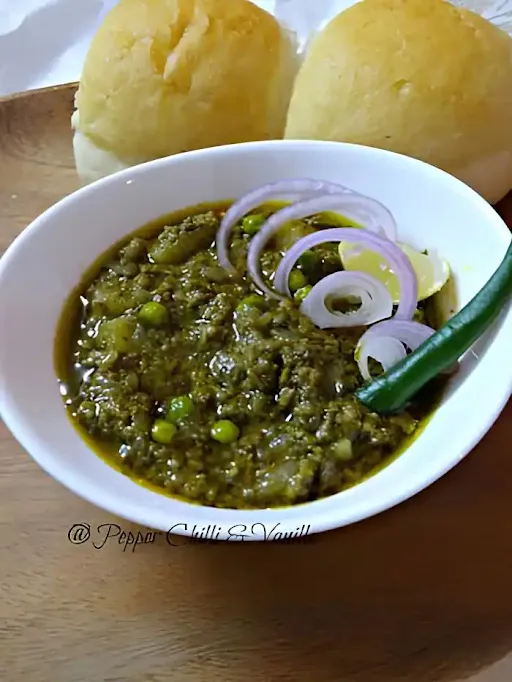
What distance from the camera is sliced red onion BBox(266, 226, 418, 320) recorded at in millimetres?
2078

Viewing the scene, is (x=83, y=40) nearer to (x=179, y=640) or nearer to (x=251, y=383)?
(x=251, y=383)

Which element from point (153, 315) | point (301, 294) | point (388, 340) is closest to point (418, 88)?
point (301, 294)

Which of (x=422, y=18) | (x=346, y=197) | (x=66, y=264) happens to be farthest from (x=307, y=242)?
(x=422, y=18)

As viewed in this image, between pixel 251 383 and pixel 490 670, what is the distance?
87 cm

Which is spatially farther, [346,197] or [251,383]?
[346,197]

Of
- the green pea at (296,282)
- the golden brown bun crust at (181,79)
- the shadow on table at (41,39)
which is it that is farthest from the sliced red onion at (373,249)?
the shadow on table at (41,39)

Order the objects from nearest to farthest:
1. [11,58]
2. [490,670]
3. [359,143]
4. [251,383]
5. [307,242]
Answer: [490,670], [251,383], [307,242], [359,143], [11,58]

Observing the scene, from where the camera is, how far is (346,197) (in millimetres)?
2260

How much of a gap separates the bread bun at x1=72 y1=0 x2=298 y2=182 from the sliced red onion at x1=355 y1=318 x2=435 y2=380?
1005 mm

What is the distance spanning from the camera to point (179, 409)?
1.92 meters

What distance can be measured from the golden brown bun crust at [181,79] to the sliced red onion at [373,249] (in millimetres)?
692

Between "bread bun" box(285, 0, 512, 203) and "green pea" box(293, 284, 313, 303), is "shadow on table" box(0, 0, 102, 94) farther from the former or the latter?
"green pea" box(293, 284, 313, 303)

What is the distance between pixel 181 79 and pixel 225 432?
1302mm

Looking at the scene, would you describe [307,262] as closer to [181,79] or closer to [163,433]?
[163,433]
